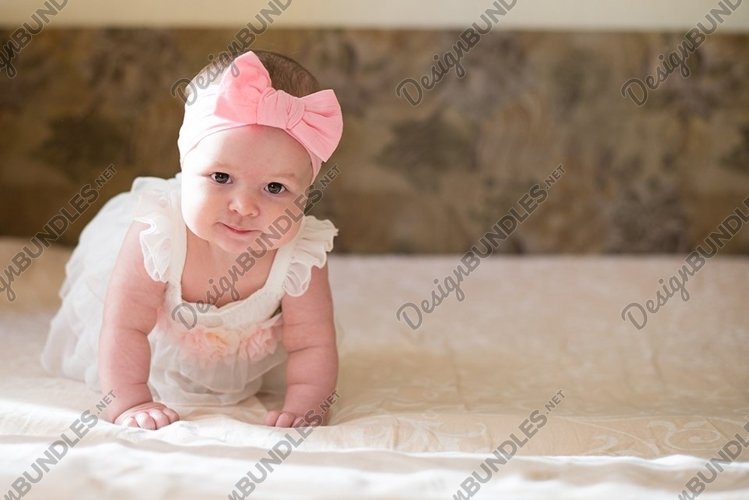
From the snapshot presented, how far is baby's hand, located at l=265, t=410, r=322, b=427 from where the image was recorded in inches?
52.2

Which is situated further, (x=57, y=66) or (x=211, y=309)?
(x=57, y=66)

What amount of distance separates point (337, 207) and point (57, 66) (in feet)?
2.45

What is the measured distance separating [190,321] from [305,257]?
0.19 meters

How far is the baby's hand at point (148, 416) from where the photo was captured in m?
1.27

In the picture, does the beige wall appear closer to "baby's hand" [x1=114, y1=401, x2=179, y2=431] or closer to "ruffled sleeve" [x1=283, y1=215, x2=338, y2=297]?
"ruffled sleeve" [x1=283, y1=215, x2=338, y2=297]

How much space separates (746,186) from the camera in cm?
244

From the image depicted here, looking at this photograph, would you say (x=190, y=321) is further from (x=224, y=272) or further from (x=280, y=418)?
(x=280, y=418)

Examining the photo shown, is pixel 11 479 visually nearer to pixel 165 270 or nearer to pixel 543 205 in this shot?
pixel 165 270

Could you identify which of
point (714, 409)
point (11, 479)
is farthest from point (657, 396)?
point (11, 479)

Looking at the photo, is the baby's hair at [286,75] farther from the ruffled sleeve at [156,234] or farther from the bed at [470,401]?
the bed at [470,401]

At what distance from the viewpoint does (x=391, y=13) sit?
240cm

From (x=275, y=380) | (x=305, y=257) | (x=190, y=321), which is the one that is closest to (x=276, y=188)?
(x=305, y=257)

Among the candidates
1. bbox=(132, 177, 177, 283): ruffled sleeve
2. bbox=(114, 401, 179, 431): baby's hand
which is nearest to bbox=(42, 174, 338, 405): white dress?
bbox=(132, 177, 177, 283): ruffled sleeve

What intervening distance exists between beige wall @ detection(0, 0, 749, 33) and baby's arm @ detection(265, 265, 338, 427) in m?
1.13
